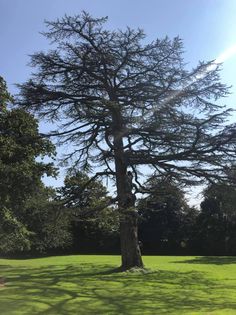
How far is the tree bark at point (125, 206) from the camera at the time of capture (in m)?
24.5

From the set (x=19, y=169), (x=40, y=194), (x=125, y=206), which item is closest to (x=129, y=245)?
(x=125, y=206)

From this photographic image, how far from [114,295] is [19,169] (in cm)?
671

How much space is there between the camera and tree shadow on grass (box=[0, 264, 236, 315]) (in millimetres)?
12523

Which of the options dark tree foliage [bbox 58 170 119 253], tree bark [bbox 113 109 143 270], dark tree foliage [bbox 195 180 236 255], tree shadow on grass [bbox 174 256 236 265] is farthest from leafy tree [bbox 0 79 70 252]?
dark tree foliage [bbox 195 180 236 255]

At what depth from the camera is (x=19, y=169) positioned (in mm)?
19375

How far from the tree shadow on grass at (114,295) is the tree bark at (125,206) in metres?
2.56

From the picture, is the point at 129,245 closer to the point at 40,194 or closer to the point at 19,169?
the point at 40,194

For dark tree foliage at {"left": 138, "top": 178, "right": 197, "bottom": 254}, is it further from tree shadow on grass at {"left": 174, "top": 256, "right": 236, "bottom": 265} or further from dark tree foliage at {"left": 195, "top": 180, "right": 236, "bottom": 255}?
tree shadow on grass at {"left": 174, "top": 256, "right": 236, "bottom": 265}

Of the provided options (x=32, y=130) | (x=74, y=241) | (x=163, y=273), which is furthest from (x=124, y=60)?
(x=74, y=241)

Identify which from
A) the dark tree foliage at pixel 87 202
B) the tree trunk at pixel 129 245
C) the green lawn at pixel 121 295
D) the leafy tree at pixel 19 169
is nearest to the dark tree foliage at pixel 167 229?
the dark tree foliage at pixel 87 202

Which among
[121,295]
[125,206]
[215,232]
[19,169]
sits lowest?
[121,295]

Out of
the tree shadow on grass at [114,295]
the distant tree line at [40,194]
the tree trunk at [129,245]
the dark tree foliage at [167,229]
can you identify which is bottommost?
the tree shadow on grass at [114,295]

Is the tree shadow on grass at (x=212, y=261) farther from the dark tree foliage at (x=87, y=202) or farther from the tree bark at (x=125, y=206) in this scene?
the tree bark at (x=125, y=206)

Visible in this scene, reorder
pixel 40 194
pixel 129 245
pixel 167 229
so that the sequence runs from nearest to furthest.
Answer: pixel 40 194, pixel 129 245, pixel 167 229
